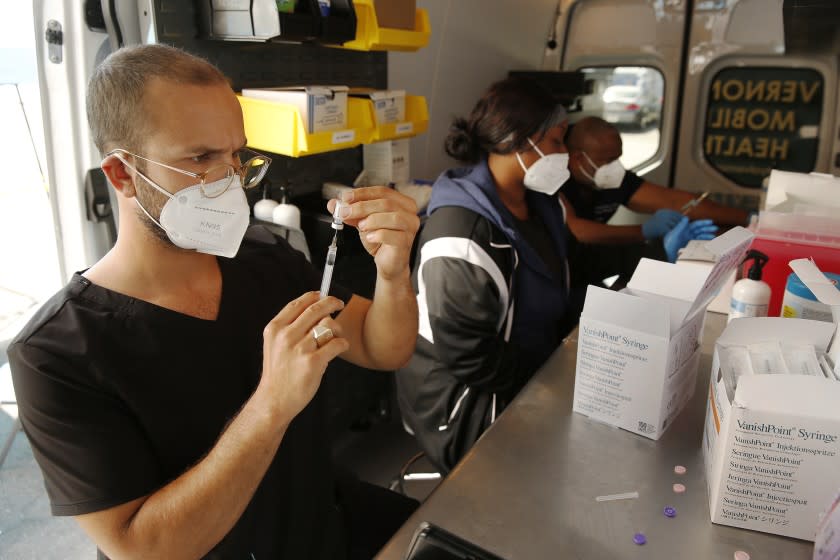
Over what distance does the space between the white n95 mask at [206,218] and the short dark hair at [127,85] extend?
0.33 feet

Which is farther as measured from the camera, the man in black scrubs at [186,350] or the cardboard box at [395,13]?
the cardboard box at [395,13]

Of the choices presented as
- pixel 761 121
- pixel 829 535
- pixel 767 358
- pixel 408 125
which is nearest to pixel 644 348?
pixel 767 358

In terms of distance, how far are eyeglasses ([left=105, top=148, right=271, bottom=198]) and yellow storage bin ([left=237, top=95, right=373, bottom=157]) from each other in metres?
0.61

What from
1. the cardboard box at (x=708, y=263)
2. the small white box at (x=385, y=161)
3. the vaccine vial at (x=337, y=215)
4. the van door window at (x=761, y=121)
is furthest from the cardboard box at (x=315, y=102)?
the van door window at (x=761, y=121)

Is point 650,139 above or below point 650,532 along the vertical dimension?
above

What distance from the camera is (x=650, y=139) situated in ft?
14.1

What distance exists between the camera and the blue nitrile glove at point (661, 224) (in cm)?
325

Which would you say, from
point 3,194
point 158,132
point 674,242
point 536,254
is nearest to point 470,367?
point 536,254

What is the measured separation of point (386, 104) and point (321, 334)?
62.0 inches

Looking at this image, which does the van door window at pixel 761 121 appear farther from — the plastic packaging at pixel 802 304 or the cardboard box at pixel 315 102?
the cardboard box at pixel 315 102

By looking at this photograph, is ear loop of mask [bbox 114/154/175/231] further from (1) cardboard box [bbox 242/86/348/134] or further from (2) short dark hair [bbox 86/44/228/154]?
(1) cardboard box [bbox 242/86/348/134]

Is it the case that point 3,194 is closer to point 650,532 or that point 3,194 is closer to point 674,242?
point 650,532

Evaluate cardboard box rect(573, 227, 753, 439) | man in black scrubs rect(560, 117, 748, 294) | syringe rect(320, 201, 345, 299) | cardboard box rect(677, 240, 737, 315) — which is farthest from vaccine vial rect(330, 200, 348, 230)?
man in black scrubs rect(560, 117, 748, 294)

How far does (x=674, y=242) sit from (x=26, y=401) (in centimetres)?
263
